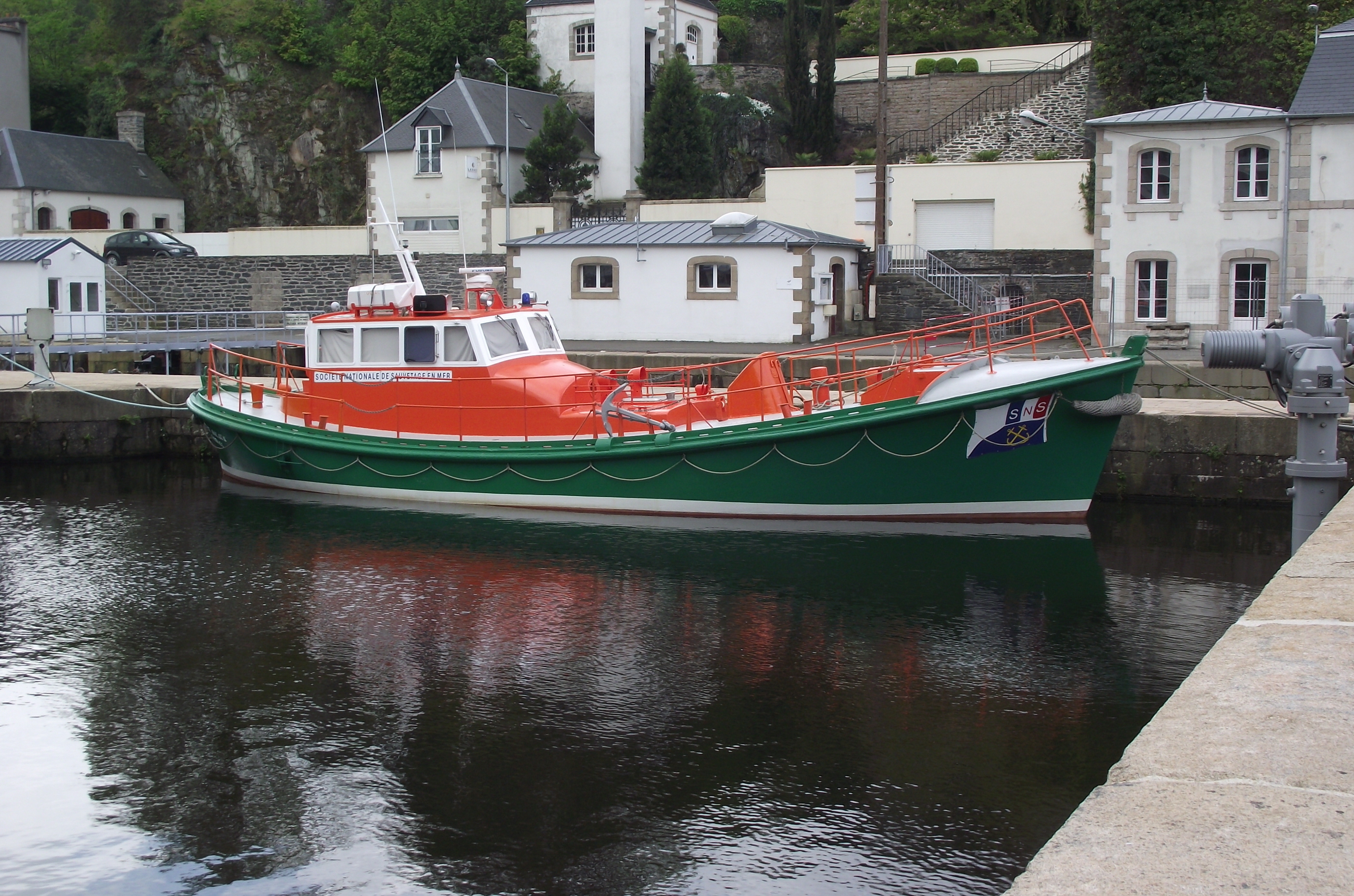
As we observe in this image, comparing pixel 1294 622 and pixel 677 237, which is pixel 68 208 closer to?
pixel 677 237

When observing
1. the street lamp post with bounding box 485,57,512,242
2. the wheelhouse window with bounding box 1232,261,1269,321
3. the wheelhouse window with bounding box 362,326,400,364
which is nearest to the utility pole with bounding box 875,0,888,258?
the wheelhouse window with bounding box 1232,261,1269,321

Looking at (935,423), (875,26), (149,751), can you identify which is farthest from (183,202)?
(149,751)

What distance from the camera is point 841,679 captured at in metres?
7.93

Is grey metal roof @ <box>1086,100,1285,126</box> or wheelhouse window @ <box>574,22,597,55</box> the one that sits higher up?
wheelhouse window @ <box>574,22,597,55</box>

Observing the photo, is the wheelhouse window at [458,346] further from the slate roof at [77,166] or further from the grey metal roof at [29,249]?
the slate roof at [77,166]

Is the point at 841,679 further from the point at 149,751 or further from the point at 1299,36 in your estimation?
the point at 1299,36

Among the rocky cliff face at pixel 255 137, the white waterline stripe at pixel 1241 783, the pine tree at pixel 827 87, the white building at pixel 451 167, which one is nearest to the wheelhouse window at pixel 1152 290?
the white building at pixel 451 167

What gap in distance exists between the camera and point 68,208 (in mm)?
36125

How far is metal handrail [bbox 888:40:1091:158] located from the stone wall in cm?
1200

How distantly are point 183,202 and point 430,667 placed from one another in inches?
1387

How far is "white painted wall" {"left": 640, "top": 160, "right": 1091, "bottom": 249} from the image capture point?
2695 cm

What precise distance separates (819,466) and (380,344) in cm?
484

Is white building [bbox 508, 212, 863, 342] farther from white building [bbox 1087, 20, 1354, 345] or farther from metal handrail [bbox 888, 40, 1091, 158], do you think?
metal handrail [bbox 888, 40, 1091, 158]

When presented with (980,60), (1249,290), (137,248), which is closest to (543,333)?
(1249,290)
